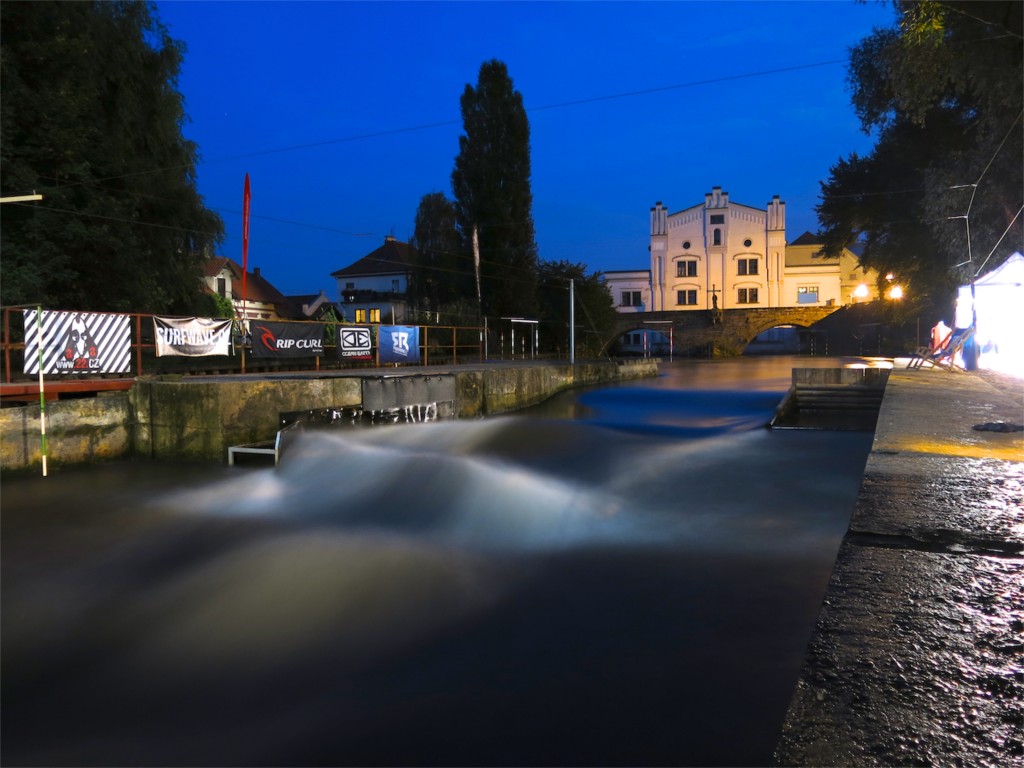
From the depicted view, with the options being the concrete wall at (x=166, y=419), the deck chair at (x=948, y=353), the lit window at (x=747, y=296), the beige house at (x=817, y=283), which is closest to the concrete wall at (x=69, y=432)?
the concrete wall at (x=166, y=419)

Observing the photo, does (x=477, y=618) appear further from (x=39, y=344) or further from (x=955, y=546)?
(x=39, y=344)

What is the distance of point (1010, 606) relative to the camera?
2.40 metres

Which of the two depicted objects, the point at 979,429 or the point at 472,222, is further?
the point at 472,222

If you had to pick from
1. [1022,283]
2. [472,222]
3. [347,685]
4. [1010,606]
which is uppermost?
[472,222]

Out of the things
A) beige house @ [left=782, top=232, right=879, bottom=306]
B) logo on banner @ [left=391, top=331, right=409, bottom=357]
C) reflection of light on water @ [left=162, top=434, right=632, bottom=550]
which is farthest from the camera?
beige house @ [left=782, top=232, right=879, bottom=306]

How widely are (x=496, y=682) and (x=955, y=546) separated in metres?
2.97

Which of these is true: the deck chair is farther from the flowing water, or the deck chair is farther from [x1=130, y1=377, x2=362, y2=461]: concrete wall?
[x1=130, y1=377, x2=362, y2=461]: concrete wall

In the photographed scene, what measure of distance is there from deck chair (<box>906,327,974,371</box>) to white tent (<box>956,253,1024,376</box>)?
15.3 inches

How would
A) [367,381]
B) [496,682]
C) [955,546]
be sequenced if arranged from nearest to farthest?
[955,546] < [496,682] < [367,381]

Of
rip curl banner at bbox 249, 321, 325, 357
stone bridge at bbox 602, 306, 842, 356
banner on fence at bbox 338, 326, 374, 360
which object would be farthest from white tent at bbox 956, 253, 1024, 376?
stone bridge at bbox 602, 306, 842, 356

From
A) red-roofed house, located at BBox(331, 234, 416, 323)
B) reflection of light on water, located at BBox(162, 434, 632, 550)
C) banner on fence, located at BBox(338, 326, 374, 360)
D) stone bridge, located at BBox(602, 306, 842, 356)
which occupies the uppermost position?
red-roofed house, located at BBox(331, 234, 416, 323)

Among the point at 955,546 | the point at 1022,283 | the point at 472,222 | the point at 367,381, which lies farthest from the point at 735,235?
the point at 955,546

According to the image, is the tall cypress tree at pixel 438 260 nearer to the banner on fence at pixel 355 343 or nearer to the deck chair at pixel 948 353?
the banner on fence at pixel 355 343

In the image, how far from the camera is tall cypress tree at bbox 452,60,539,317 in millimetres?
38438
